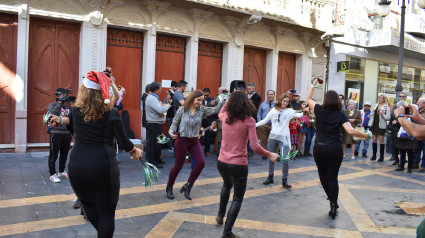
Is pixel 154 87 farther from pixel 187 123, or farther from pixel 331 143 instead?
pixel 331 143

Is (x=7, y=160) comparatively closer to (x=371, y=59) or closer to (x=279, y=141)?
(x=279, y=141)

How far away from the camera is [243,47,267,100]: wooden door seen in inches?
540

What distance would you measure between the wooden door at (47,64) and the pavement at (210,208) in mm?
1846

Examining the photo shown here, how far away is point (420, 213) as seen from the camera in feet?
19.3

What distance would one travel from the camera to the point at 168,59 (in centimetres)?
1191

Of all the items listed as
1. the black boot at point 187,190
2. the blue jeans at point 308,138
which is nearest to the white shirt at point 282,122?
the black boot at point 187,190

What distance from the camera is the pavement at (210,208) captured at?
4703 mm

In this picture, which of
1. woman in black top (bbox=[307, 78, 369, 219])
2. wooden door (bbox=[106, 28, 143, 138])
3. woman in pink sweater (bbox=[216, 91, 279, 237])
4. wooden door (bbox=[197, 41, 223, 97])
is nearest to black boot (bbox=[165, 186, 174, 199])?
woman in pink sweater (bbox=[216, 91, 279, 237])

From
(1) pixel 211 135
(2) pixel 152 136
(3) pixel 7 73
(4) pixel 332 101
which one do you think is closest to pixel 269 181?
(4) pixel 332 101

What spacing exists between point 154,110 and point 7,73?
4.29 m

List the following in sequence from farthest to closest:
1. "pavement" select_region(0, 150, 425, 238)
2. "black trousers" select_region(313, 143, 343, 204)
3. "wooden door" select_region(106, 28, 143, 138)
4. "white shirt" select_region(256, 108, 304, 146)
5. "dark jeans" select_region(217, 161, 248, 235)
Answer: "wooden door" select_region(106, 28, 143, 138), "white shirt" select_region(256, 108, 304, 146), "black trousers" select_region(313, 143, 343, 204), "pavement" select_region(0, 150, 425, 238), "dark jeans" select_region(217, 161, 248, 235)

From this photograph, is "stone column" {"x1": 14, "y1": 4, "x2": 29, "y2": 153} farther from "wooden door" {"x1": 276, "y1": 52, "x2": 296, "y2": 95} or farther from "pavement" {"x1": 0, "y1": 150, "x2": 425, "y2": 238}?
"wooden door" {"x1": 276, "y1": 52, "x2": 296, "y2": 95}

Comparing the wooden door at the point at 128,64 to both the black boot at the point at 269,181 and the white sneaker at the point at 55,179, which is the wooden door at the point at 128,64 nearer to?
the white sneaker at the point at 55,179

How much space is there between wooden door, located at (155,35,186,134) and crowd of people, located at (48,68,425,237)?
1.63 m
